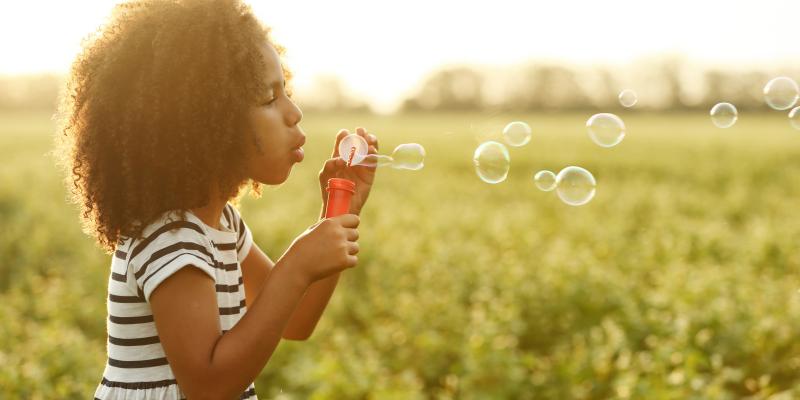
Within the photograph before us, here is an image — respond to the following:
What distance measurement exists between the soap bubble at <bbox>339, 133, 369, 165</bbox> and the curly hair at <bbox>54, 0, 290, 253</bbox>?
0.33 m

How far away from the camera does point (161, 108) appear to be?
1672mm

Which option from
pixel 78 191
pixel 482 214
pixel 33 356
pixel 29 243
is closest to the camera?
pixel 78 191

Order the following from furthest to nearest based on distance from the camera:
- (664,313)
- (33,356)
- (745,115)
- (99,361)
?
1. (745,115)
2. (664,313)
3. (99,361)
4. (33,356)

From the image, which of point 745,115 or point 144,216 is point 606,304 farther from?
point 745,115

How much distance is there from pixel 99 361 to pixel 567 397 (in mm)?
2494

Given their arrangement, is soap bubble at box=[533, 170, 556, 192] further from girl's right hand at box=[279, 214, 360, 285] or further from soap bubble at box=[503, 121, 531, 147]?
girl's right hand at box=[279, 214, 360, 285]

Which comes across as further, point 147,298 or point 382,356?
point 382,356

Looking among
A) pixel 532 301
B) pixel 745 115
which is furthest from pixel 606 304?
pixel 745 115

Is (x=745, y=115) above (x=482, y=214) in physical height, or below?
above

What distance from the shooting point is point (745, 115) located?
53.3 meters

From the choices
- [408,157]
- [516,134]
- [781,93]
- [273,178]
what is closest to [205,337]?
[273,178]

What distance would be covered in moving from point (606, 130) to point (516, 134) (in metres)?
0.41

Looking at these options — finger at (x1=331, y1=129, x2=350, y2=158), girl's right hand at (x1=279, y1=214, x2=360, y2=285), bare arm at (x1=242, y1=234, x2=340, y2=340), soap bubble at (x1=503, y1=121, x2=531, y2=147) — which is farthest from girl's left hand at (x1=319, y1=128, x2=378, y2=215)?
soap bubble at (x1=503, y1=121, x2=531, y2=147)

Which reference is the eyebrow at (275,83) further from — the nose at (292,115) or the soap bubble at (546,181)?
the soap bubble at (546,181)
